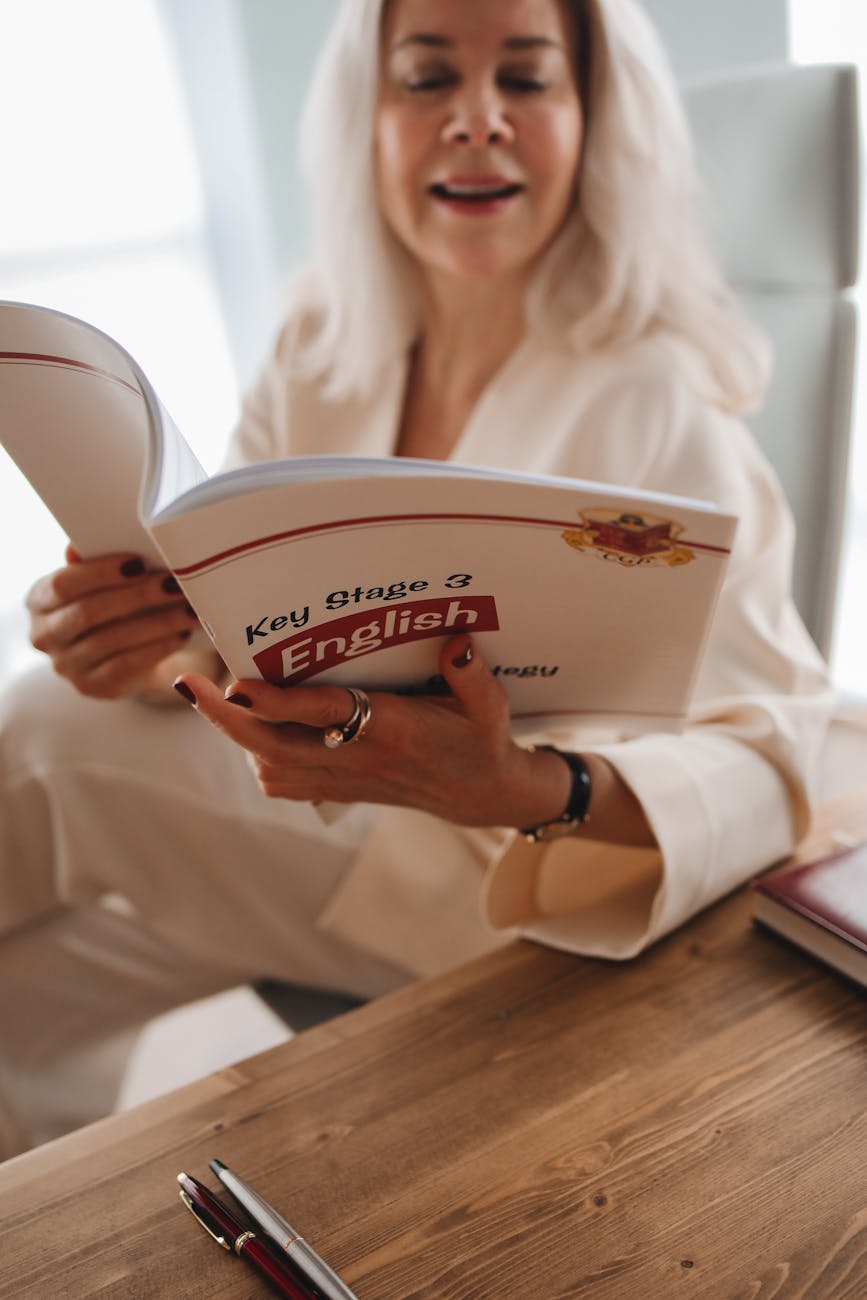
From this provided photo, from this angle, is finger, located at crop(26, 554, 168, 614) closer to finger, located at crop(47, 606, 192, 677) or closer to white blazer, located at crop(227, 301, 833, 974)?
finger, located at crop(47, 606, 192, 677)

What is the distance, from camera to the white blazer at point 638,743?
0.72 metres

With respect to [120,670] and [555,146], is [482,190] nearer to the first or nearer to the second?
[555,146]

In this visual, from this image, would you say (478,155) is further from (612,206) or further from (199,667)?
(199,667)

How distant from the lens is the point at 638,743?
778 mm

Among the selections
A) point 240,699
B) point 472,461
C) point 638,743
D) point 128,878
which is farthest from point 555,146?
point 128,878

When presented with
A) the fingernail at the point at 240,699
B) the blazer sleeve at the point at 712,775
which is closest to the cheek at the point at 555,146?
the blazer sleeve at the point at 712,775

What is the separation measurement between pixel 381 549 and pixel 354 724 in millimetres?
126

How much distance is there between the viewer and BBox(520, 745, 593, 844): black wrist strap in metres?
0.72

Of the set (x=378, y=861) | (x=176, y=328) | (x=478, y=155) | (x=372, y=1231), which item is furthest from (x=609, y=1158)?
(x=176, y=328)

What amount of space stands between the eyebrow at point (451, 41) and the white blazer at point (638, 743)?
0.26m

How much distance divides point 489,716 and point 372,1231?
279mm

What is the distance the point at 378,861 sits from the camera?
0.97 metres

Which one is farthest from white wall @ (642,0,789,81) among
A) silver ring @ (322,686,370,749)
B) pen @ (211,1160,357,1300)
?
pen @ (211,1160,357,1300)

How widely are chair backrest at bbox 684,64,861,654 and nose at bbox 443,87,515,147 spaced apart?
29 centimetres
